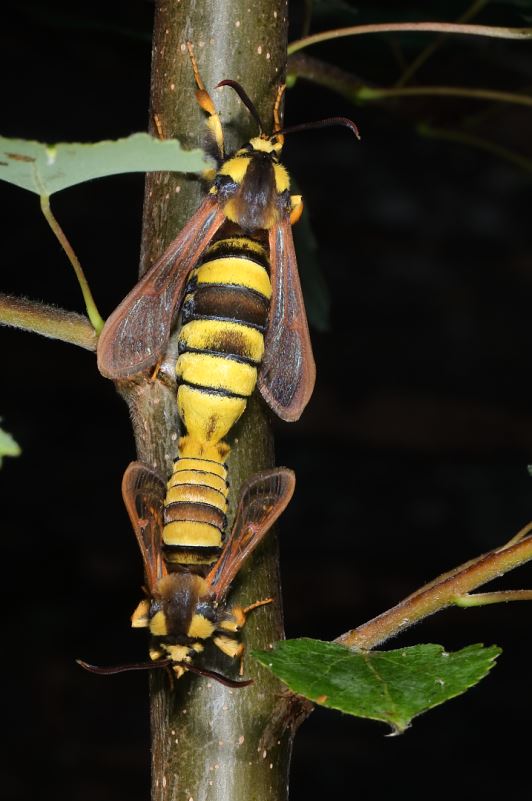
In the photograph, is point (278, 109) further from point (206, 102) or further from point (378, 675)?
point (378, 675)

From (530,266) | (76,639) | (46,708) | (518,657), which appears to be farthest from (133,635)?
(530,266)

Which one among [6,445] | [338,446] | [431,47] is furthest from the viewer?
[338,446]

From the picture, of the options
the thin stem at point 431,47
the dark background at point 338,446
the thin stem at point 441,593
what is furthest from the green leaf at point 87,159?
the dark background at point 338,446

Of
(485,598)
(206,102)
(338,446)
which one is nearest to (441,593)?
(485,598)

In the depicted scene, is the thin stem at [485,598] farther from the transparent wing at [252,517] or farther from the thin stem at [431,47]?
the thin stem at [431,47]

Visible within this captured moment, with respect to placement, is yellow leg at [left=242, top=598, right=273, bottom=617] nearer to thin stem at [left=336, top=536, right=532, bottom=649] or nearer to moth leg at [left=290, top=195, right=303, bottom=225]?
thin stem at [left=336, top=536, right=532, bottom=649]

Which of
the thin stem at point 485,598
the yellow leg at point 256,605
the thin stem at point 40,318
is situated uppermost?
the thin stem at point 40,318

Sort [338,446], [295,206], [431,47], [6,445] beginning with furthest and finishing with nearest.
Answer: [338,446] → [431,47] → [295,206] → [6,445]
